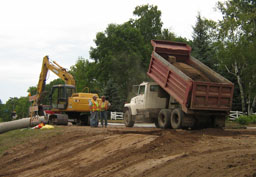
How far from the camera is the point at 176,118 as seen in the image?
15.9 m

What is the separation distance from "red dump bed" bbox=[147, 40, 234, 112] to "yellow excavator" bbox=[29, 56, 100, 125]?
6.25 m

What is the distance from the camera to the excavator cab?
2272cm

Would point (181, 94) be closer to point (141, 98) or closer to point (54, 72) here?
point (141, 98)

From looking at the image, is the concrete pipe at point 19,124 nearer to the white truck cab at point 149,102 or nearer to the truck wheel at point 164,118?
the white truck cab at point 149,102

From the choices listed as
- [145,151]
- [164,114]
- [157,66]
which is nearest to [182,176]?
[145,151]

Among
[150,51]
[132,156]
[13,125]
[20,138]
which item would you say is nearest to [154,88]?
[20,138]

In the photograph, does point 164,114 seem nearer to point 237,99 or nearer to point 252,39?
point 252,39

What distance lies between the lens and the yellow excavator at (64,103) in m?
22.2

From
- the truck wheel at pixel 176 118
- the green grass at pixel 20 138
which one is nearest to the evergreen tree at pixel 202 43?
the truck wheel at pixel 176 118

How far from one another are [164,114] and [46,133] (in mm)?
5278

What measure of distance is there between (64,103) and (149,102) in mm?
6545

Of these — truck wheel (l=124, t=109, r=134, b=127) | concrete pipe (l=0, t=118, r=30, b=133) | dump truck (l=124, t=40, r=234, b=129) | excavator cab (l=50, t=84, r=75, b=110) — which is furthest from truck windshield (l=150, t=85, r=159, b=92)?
concrete pipe (l=0, t=118, r=30, b=133)

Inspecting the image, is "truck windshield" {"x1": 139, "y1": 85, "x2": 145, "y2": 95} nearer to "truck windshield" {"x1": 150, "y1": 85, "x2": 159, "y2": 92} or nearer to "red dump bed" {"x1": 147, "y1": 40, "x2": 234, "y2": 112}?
"truck windshield" {"x1": 150, "y1": 85, "x2": 159, "y2": 92}

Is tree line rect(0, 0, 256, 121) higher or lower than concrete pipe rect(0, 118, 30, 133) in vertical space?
higher
